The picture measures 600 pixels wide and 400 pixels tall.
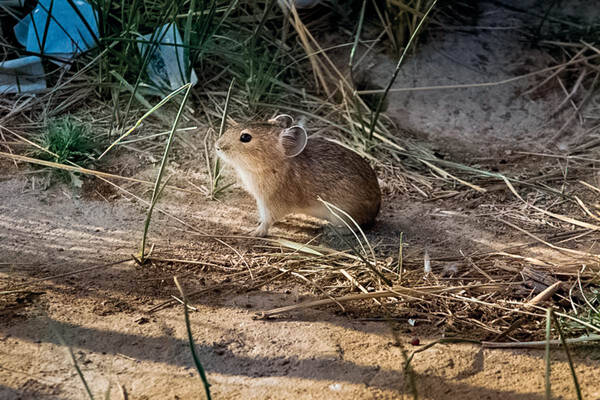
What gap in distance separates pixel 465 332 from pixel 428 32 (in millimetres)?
3611

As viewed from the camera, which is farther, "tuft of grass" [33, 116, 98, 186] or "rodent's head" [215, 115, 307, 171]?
"tuft of grass" [33, 116, 98, 186]

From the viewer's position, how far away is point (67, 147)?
14.4ft

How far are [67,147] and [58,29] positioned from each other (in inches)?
48.2

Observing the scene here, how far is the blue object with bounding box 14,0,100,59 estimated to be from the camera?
5070 millimetres

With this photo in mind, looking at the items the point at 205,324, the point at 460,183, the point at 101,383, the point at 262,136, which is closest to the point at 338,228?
the point at 262,136

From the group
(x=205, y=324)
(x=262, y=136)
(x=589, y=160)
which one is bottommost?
(x=589, y=160)

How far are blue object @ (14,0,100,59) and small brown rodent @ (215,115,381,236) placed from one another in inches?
69.3

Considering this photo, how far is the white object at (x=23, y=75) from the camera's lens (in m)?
4.95

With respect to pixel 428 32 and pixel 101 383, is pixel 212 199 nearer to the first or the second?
pixel 101 383

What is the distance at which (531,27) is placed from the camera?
20.5 ft

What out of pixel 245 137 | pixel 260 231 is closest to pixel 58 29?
pixel 245 137

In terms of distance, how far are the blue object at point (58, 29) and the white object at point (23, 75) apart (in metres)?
0.12

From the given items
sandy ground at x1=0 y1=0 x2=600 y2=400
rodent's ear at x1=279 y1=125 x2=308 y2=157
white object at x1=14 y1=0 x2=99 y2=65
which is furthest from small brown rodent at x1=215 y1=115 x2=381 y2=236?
white object at x1=14 y1=0 x2=99 y2=65

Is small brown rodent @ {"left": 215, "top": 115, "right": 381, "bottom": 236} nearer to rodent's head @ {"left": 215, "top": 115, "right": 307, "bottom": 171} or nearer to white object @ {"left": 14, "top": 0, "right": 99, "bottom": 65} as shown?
rodent's head @ {"left": 215, "top": 115, "right": 307, "bottom": 171}
